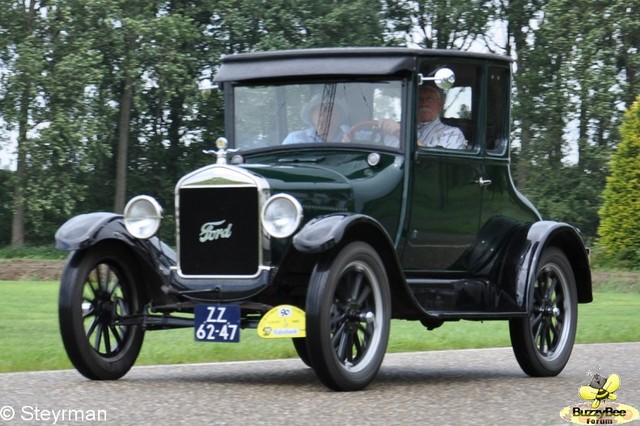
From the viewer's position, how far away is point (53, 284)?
2353 centimetres

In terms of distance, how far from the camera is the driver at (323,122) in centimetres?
895

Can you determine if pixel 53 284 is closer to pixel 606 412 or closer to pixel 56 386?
pixel 56 386

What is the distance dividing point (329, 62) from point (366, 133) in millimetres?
549

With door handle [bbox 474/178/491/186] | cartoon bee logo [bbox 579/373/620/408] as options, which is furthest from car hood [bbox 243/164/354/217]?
cartoon bee logo [bbox 579/373/620/408]

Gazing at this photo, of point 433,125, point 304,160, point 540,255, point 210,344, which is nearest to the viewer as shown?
point 304,160

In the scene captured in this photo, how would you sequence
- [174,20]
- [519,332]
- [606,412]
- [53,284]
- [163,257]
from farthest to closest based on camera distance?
[174,20] → [53,284] → [519,332] → [163,257] → [606,412]

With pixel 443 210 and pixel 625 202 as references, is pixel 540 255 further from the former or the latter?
pixel 625 202

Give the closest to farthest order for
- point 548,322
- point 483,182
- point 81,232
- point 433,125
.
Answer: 1. point 81,232
2. point 433,125
3. point 483,182
4. point 548,322

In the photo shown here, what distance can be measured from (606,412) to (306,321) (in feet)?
5.78

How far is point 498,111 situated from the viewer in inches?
383

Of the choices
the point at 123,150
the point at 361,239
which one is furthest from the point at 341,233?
the point at 123,150

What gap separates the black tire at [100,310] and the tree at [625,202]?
64.6 feet

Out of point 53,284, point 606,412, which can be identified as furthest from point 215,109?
point 606,412

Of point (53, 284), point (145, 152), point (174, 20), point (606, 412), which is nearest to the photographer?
point (606, 412)
